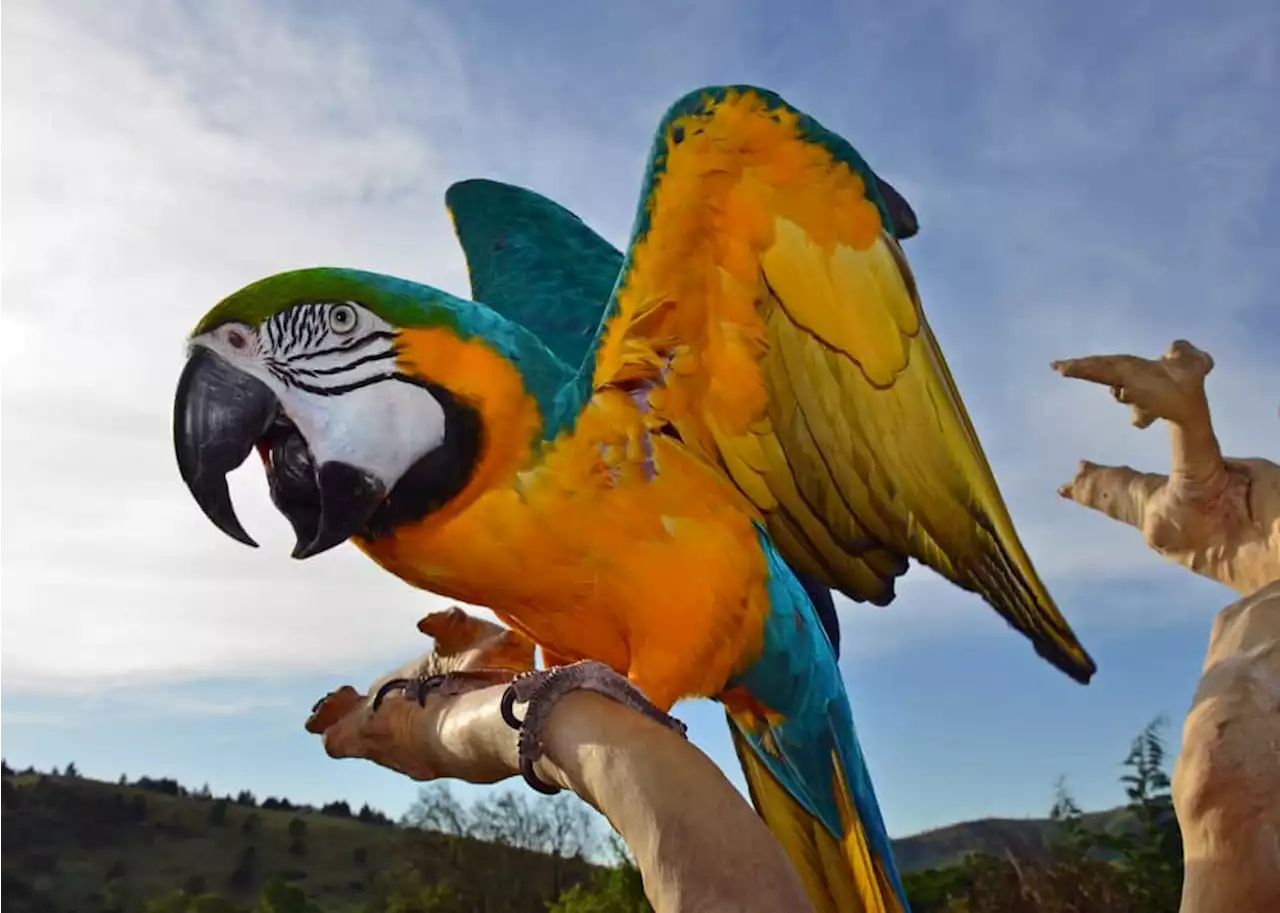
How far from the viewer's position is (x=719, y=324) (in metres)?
1.46

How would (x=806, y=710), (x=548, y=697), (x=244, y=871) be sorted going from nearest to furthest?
(x=548, y=697) < (x=806, y=710) < (x=244, y=871)

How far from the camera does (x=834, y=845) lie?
1.62 m

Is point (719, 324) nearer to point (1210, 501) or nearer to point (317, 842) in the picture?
point (1210, 501)

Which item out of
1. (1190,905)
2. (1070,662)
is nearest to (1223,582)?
(1190,905)

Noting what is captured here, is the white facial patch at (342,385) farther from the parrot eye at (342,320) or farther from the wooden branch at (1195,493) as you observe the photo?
the wooden branch at (1195,493)

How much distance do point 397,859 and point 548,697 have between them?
1164cm

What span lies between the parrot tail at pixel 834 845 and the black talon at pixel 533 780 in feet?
1.41

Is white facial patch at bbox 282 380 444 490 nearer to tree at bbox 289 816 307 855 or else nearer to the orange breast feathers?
the orange breast feathers

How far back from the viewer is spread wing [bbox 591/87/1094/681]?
1347mm

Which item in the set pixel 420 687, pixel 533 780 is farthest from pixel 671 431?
pixel 420 687

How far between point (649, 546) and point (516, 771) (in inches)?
14.2

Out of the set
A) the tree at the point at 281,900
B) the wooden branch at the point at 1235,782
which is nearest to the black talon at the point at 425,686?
the wooden branch at the point at 1235,782

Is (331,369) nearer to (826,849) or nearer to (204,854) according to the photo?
(826,849)

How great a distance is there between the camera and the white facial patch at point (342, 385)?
4.41ft
